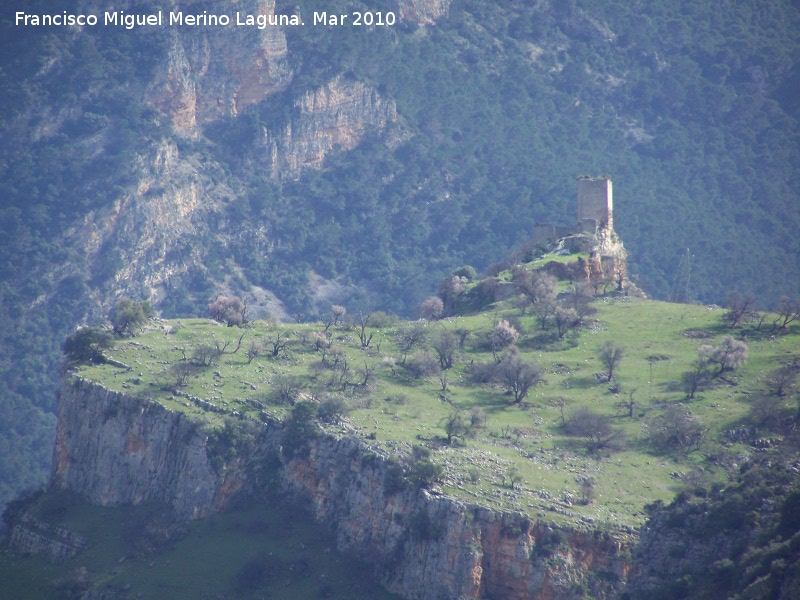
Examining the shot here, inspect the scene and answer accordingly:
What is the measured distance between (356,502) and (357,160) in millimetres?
121007

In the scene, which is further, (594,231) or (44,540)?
(594,231)

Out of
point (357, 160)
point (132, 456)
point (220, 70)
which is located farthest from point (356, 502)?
point (357, 160)

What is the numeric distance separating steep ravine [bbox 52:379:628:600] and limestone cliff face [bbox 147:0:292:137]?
10004 cm

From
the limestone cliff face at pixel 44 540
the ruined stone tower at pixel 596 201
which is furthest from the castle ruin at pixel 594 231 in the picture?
the limestone cliff face at pixel 44 540

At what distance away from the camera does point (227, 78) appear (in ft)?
571

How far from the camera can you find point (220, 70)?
173m

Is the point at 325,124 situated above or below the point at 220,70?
below

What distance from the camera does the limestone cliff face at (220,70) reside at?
16788 centimetres

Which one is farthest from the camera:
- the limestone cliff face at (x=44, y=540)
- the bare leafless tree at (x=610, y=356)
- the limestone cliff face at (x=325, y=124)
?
the limestone cliff face at (x=325, y=124)

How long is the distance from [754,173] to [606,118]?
75.0ft

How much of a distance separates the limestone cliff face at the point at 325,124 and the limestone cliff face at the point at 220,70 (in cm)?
501

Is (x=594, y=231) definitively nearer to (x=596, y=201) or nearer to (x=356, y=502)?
(x=596, y=201)

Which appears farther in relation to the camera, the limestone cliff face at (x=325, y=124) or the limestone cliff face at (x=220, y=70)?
the limestone cliff face at (x=325, y=124)

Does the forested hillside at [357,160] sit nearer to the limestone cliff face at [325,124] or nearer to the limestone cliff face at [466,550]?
the limestone cliff face at [325,124]
